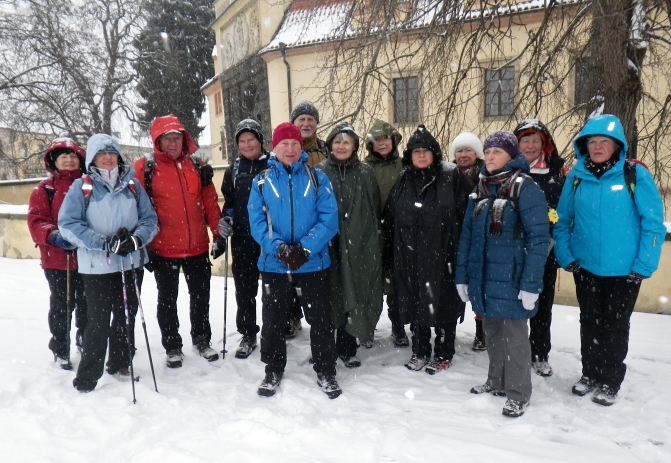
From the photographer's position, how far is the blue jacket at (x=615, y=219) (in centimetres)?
300

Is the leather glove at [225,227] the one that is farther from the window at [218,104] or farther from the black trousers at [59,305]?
the window at [218,104]

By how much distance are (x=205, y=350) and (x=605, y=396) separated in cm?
315

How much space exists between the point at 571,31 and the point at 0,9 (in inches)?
631

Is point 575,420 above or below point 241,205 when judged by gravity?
below

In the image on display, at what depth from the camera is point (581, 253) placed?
3.25 meters

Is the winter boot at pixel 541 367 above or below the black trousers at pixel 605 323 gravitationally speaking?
below

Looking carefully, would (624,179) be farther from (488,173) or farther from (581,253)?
(488,173)

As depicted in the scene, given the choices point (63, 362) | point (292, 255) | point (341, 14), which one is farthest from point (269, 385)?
point (341, 14)

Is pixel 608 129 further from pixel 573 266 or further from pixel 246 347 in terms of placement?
pixel 246 347

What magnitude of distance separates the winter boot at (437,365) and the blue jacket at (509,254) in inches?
31.5

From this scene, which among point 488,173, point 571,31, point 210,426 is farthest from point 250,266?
point 571,31

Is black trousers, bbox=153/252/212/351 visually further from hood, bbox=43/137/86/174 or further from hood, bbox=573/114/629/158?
hood, bbox=573/114/629/158

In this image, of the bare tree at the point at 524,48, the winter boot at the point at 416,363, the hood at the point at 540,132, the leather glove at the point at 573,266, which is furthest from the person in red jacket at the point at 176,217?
the leather glove at the point at 573,266

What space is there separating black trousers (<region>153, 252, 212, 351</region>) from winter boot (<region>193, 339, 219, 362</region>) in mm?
32
